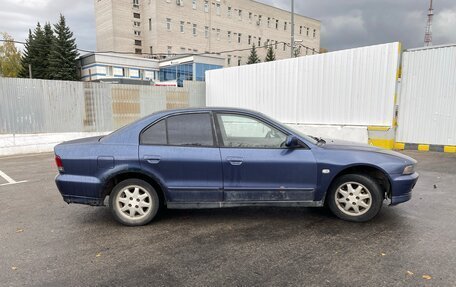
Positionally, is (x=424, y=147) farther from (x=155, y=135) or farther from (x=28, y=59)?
(x=28, y=59)

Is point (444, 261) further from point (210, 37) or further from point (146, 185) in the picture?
point (210, 37)

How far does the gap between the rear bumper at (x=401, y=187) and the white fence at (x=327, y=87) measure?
700 cm

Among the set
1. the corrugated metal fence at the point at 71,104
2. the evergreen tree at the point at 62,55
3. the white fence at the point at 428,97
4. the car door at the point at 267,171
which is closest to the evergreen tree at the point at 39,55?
the evergreen tree at the point at 62,55

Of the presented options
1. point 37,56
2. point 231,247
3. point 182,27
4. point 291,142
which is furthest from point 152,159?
point 182,27

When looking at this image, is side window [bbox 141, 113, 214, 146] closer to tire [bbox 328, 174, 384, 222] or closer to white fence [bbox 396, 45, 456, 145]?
tire [bbox 328, 174, 384, 222]

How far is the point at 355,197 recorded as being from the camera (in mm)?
4160

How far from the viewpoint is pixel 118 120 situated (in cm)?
1408

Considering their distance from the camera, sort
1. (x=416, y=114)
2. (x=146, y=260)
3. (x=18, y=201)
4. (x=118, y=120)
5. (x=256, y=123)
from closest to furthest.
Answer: (x=146, y=260)
(x=256, y=123)
(x=18, y=201)
(x=416, y=114)
(x=118, y=120)

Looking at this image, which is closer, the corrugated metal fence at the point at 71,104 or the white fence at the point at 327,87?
the white fence at the point at 327,87

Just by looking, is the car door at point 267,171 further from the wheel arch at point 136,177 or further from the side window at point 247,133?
the wheel arch at point 136,177

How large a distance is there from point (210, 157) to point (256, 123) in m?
0.83

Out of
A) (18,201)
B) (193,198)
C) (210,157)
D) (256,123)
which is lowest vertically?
(18,201)

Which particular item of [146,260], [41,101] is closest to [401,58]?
[146,260]

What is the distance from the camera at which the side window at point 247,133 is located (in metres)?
4.15
